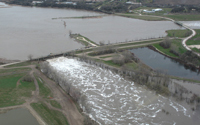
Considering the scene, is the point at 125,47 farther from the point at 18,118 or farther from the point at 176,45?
the point at 18,118

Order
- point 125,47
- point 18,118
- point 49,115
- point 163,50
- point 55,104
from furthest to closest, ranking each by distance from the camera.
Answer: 1. point 125,47
2. point 163,50
3. point 55,104
4. point 49,115
5. point 18,118

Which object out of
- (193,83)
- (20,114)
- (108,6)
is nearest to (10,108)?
(20,114)

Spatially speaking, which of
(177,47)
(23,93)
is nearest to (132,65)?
(177,47)

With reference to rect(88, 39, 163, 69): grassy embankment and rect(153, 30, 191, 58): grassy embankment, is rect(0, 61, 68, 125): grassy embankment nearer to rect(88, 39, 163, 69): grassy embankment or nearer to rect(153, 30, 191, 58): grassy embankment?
rect(88, 39, 163, 69): grassy embankment

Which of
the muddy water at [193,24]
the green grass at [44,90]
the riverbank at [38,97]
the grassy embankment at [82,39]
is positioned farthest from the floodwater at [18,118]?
the muddy water at [193,24]

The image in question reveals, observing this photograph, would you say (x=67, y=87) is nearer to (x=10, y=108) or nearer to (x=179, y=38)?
(x=10, y=108)

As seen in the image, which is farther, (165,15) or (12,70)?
(165,15)
